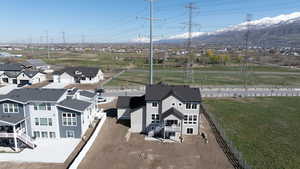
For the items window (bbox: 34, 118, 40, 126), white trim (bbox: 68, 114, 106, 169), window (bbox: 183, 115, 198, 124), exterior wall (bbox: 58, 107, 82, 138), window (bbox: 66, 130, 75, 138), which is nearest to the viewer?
white trim (bbox: 68, 114, 106, 169)

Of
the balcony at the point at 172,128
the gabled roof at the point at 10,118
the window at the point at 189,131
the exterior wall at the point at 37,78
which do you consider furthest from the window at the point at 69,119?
the exterior wall at the point at 37,78

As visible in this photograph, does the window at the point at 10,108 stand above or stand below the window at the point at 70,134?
above

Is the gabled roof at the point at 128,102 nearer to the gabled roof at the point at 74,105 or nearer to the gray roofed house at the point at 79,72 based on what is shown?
the gabled roof at the point at 74,105

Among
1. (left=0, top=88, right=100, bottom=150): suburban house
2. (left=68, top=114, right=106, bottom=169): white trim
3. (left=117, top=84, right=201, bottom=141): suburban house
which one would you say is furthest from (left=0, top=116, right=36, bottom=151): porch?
(left=117, top=84, right=201, bottom=141): suburban house

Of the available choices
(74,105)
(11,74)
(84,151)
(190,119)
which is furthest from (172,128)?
(11,74)

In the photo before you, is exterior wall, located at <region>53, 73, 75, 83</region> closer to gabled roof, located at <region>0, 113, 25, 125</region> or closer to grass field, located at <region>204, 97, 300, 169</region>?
gabled roof, located at <region>0, 113, 25, 125</region>

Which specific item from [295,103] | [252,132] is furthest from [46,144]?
[295,103]

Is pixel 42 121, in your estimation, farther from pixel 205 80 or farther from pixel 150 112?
pixel 205 80
